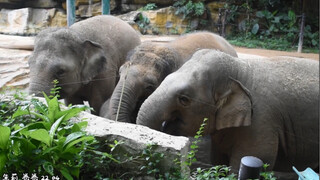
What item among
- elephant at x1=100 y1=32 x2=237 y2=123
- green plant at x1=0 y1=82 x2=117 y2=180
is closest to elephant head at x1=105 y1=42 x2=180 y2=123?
elephant at x1=100 y1=32 x2=237 y2=123

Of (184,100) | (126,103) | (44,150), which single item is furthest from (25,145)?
(126,103)

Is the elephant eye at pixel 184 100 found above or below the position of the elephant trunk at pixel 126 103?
above

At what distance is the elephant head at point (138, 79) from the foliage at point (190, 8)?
9.04 feet

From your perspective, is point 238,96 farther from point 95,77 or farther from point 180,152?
point 95,77

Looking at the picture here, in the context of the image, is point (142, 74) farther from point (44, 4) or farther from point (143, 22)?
point (44, 4)

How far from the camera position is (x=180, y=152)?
1.69 meters

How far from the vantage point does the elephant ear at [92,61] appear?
341 cm

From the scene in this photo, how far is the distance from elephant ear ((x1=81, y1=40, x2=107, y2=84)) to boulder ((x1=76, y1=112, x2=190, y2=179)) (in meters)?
1.55

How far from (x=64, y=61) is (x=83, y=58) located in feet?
0.82

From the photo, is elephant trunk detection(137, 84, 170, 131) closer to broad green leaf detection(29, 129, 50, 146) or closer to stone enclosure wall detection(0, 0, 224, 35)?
broad green leaf detection(29, 129, 50, 146)

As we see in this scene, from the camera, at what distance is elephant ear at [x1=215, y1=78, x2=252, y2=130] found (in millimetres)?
2439

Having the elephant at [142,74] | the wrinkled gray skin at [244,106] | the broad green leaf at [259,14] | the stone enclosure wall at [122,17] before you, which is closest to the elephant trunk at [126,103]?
the elephant at [142,74]

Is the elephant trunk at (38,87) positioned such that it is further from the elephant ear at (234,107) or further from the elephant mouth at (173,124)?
the elephant ear at (234,107)

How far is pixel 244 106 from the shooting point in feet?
8.00
